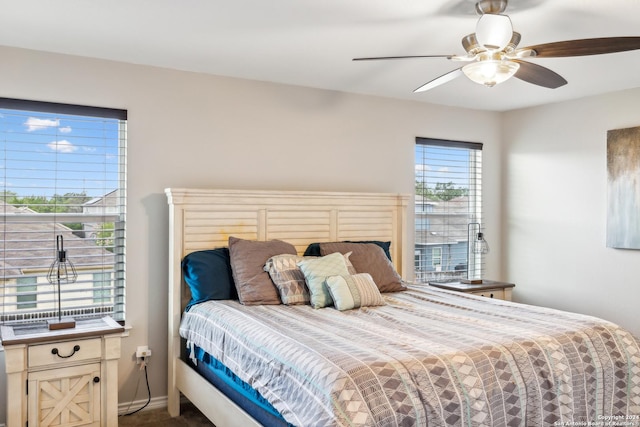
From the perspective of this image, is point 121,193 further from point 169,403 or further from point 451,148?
point 451,148

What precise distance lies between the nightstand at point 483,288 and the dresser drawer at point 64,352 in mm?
2717

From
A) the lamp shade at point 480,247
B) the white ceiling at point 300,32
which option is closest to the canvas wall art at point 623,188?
the white ceiling at point 300,32

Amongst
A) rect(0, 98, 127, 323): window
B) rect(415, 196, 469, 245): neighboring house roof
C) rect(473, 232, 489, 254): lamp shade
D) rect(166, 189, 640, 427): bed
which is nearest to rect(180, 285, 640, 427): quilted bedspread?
rect(166, 189, 640, 427): bed

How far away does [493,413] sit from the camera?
2.08m

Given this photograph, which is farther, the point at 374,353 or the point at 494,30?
the point at 494,30

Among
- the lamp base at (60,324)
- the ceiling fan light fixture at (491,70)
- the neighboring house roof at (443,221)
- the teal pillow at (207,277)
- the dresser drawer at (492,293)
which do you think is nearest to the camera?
the ceiling fan light fixture at (491,70)

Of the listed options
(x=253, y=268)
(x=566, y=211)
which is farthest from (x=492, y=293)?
(x=253, y=268)

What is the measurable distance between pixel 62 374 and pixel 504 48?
290 centimetres

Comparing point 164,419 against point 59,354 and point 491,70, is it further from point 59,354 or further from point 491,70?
point 491,70

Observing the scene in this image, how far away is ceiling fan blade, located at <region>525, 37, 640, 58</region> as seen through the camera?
221 centimetres

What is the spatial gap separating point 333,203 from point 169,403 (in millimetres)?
1871

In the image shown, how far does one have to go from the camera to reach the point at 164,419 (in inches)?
138

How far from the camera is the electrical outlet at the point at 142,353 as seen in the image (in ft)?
11.8

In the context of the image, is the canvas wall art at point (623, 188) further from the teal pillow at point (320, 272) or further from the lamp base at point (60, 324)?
the lamp base at point (60, 324)
